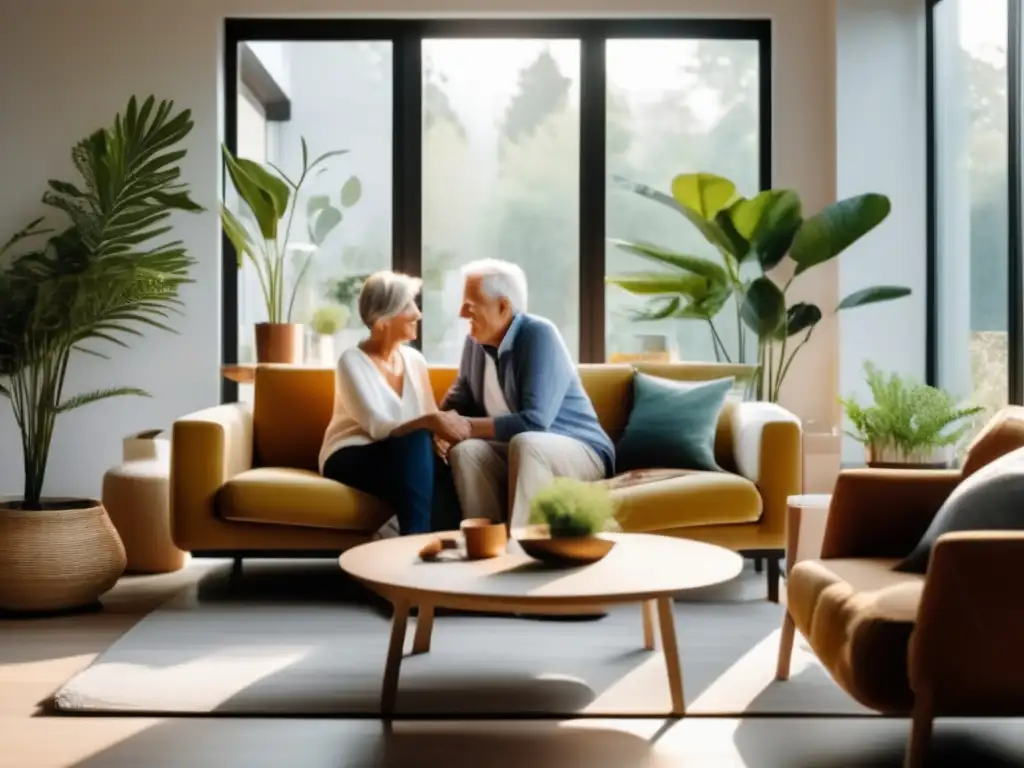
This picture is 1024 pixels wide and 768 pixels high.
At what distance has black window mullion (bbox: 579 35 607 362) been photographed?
5.61m

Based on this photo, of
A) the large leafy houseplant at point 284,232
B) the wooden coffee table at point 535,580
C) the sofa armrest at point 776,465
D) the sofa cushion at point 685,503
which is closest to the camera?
the wooden coffee table at point 535,580

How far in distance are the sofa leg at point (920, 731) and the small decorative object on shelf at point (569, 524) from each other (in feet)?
2.90

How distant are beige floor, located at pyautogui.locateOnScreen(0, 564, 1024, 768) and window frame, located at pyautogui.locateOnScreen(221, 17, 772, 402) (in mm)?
2970

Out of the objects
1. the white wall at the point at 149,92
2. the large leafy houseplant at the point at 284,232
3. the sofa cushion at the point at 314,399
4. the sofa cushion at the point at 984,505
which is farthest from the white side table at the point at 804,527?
the large leafy houseplant at the point at 284,232

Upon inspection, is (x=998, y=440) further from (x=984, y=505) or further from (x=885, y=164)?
(x=885, y=164)

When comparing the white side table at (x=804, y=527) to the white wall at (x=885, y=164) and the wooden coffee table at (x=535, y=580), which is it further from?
the white wall at (x=885, y=164)

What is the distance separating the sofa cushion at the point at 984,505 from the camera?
248 centimetres

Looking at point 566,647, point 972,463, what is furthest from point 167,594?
point 972,463

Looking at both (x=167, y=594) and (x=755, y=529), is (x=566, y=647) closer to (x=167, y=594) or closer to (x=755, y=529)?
(x=755, y=529)

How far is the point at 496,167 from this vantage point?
5.66 meters

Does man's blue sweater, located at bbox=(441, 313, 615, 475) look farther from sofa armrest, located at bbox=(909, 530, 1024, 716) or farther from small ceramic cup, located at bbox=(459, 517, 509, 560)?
sofa armrest, located at bbox=(909, 530, 1024, 716)

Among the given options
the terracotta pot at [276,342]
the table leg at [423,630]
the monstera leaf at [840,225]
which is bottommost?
the table leg at [423,630]

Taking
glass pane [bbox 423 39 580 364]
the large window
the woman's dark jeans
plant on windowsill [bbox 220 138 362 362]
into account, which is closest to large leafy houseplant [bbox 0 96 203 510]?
plant on windowsill [bbox 220 138 362 362]

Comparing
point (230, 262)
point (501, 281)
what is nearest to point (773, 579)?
point (501, 281)
